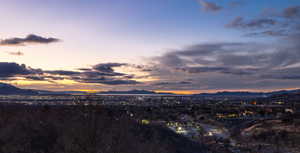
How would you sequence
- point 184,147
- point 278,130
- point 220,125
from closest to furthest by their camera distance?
point 184,147 < point 278,130 < point 220,125

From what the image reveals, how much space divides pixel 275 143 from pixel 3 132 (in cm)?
7545

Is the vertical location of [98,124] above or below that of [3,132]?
above

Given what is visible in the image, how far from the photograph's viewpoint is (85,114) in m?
19.3

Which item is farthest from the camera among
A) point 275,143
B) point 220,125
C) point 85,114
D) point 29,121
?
point 220,125

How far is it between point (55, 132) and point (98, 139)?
12.6 metres

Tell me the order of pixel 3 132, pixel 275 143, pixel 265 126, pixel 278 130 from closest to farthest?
1. pixel 3 132
2. pixel 275 143
3. pixel 278 130
4. pixel 265 126

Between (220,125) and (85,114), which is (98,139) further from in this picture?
(220,125)

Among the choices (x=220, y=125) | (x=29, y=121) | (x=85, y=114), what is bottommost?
(x=220, y=125)

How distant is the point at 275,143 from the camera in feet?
279

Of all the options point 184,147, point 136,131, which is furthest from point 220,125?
point 136,131

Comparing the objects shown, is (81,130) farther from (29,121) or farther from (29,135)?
(29,121)

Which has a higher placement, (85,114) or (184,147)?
(85,114)

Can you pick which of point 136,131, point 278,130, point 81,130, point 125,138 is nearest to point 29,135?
point 125,138

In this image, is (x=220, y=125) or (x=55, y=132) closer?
(x=55, y=132)
